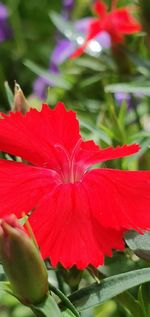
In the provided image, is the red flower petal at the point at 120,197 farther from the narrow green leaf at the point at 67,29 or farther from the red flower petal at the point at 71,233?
the narrow green leaf at the point at 67,29

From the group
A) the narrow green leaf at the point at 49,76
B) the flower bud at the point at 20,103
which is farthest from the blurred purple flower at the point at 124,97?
the flower bud at the point at 20,103

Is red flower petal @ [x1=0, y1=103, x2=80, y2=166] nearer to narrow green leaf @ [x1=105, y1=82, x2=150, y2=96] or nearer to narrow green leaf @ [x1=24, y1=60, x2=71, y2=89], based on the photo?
narrow green leaf @ [x1=105, y1=82, x2=150, y2=96]

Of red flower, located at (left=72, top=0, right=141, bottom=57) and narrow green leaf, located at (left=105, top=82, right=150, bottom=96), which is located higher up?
red flower, located at (left=72, top=0, right=141, bottom=57)

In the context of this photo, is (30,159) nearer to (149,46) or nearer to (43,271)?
(43,271)

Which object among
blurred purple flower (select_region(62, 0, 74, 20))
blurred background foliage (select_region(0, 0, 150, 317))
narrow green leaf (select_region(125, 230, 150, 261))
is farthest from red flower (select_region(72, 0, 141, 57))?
blurred purple flower (select_region(62, 0, 74, 20))

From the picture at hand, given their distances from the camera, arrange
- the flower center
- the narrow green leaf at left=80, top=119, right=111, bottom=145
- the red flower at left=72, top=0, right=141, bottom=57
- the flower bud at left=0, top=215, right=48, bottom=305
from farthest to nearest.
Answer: the red flower at left=72, top=0, right=141, bottom=57, the narrow green leaf at left=80, top=119, right=111, bottom=145, the flower center, the flower bud at left=0, top=215, right=48, bottom=305

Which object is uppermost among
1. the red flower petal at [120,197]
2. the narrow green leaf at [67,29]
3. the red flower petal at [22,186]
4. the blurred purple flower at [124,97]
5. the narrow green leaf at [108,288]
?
the narrow green leaf at [67,29]
